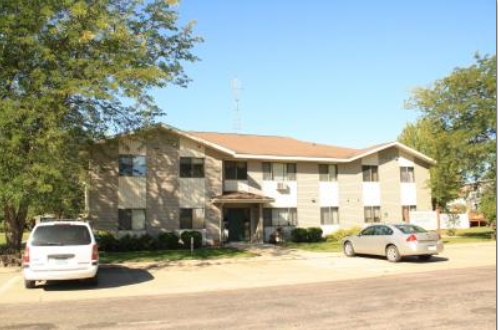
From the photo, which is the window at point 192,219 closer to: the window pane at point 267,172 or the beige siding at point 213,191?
the beige siding at point 213,191

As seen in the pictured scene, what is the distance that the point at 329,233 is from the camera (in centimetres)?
3447

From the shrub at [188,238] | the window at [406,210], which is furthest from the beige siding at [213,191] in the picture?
the window at [406,210]

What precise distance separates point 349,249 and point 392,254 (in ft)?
9.01

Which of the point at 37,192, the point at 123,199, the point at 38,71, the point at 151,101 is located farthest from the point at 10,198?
the point at 123,199

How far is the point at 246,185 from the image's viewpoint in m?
32.1

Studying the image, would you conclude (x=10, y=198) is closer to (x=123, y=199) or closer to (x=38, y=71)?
(x=38, y=71)

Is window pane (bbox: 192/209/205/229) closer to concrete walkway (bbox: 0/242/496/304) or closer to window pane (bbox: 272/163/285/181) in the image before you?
window pane (bbox: 272/163/285/181)

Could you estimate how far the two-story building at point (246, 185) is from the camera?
28188 millimetres

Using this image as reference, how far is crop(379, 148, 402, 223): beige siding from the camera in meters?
36.5

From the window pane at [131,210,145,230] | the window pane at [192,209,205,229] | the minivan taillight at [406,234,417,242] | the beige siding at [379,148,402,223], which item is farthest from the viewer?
the beige siding at [379,148,402,223]

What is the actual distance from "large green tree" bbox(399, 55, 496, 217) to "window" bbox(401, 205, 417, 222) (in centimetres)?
278

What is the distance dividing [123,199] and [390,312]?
2063cm

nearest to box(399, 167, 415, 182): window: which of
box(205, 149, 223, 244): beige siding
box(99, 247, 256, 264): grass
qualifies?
box(205, 149, 223, 244): beige siding

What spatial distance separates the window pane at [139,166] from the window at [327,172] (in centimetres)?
1198
